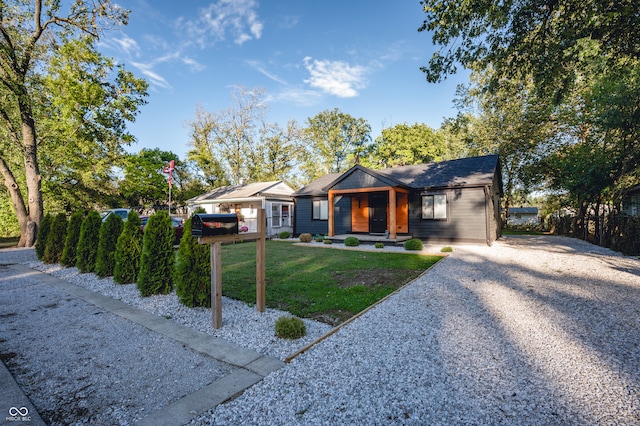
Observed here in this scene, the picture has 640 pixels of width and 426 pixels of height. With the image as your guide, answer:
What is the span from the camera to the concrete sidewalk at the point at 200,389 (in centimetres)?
238

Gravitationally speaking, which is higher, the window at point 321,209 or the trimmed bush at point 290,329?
the window at point 321,209

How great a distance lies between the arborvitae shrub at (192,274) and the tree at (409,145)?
3052 centimetres

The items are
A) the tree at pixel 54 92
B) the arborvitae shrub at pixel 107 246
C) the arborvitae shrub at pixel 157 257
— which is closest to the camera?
the arborvitae shrub at pixel 157 257

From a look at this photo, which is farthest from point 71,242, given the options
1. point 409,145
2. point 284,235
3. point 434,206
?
point 409,145

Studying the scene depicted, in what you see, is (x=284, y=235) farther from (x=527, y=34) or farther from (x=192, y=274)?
(x=527, y=34)

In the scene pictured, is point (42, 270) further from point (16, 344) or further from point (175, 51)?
point (175, 51)

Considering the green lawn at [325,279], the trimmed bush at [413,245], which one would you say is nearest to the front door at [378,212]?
the trimmed bush at [413,245]

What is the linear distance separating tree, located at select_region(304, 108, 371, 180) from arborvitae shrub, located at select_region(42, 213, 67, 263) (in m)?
28.3

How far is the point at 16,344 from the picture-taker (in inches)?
150

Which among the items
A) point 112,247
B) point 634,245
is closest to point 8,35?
point 112,247

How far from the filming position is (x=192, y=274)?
16.7 feet

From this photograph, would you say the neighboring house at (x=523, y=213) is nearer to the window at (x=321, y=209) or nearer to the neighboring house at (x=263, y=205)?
the window at (x=321, y=209)

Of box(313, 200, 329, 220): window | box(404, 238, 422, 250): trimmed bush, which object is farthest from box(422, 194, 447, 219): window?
box(313, 200, 329, 220): window

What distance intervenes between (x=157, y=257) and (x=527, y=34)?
33.1ft
